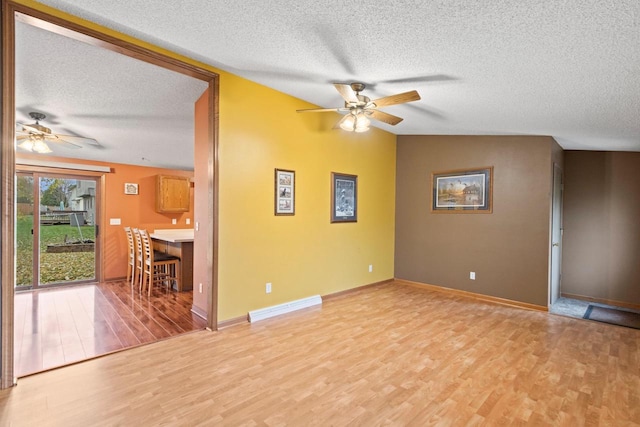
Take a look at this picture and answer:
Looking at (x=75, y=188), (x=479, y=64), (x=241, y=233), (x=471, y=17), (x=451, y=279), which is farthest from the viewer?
(x=75, y=188)

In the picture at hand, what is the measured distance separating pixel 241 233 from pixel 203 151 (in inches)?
44.7

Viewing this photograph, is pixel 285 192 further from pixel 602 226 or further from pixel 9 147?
pixel 602 226

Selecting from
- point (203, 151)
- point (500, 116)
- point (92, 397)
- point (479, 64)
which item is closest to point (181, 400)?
point (92, 397)

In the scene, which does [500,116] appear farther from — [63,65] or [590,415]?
[63,65]

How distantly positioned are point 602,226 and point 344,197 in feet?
13.5

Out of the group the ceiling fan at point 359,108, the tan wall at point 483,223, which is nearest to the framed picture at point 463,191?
the tan wall at point 483,223

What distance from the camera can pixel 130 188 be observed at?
20.8ft

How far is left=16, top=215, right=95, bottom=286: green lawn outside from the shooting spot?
16.9ft

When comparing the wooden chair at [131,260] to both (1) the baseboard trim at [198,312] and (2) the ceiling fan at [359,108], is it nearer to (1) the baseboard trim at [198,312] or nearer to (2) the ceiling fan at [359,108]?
(1) the baseboard trim at [198,312]

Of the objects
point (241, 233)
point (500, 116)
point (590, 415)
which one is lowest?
point (590, 415)

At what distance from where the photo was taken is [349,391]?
7.41 ft

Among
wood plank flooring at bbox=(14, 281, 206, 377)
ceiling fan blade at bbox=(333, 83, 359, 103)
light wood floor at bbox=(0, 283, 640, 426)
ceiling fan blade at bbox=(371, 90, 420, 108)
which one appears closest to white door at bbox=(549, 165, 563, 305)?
light wood floor at bbox=(0, 283, 640, 426)

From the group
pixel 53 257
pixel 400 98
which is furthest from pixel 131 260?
pixel 400 98

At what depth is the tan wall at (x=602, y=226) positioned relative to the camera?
4.64 metres
